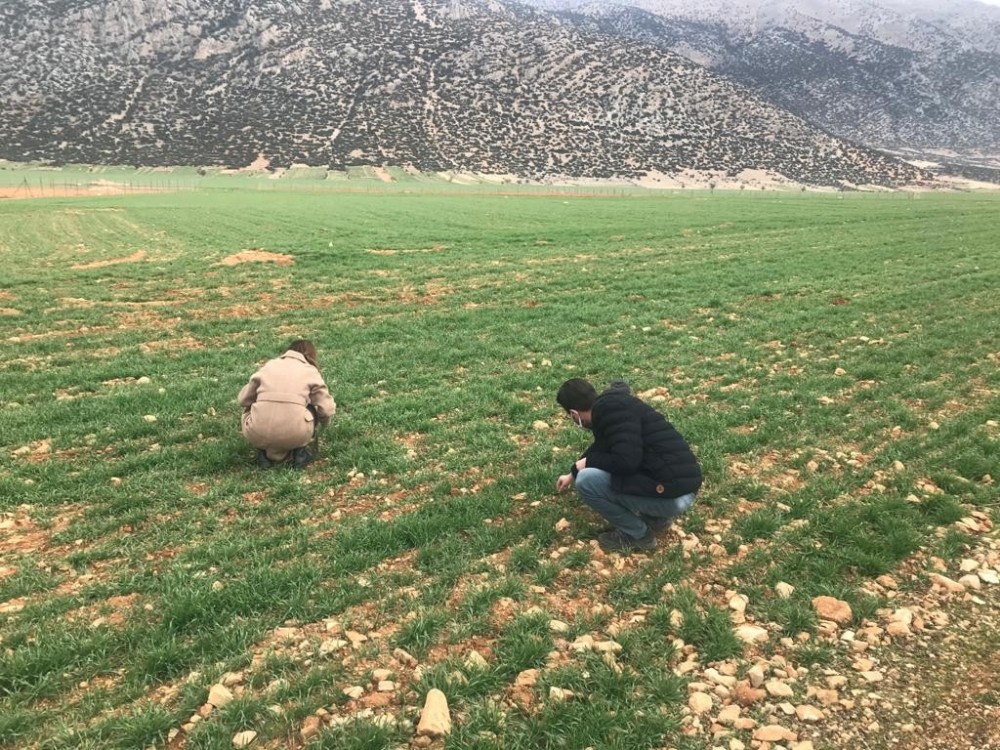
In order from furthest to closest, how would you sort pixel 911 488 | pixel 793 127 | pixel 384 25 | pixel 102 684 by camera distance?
1. pixel 384 25
2. pixel 793 127
3. pixel 911 488
4. pixel 102 684

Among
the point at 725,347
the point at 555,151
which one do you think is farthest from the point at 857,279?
the point at 555,151

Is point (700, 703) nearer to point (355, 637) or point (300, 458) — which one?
point (355, 637)

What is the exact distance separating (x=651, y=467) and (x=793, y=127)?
17406 centimetres

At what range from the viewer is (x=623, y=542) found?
5.66 metres

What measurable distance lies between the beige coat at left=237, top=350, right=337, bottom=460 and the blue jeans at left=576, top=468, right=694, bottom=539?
324 centimetres

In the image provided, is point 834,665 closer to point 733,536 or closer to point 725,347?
point 733,536

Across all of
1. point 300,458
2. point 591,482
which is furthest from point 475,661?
point 300,458

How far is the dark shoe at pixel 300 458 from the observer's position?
727cm

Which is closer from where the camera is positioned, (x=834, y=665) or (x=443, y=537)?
(x=834, y=665)

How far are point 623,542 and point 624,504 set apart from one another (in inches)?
14.9

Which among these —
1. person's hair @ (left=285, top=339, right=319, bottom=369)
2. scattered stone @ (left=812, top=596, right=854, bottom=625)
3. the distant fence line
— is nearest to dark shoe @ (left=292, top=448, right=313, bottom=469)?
person's hair @ (left=285, top=339, right=319, bottom=369)

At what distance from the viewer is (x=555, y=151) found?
5408 inches

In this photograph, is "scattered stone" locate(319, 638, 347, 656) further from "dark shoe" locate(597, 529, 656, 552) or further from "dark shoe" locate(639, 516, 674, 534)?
"dark shoe" locate(639, 516, 674, 534)

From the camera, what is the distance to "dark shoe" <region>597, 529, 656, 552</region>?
561 centimetres
